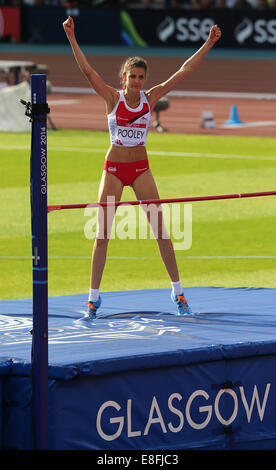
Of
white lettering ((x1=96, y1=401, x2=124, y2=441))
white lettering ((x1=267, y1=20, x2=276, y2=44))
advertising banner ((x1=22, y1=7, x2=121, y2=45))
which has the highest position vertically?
advertising banner ((x1=22, y1=7, x2=121, y2=45))

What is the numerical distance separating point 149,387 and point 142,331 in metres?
1.11

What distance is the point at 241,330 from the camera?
26.9ft

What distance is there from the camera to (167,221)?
16.8 meters

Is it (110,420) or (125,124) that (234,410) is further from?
(125,124)

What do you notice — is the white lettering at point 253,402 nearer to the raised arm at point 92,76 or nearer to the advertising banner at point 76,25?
the raised arm at point 92,76

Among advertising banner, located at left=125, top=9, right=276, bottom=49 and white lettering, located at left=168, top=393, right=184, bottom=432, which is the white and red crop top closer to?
white lettering, located at left=168, top=393, right=184, bottom=432

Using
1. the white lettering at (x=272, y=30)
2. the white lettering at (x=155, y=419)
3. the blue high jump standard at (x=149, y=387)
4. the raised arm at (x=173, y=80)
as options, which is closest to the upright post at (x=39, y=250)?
the blue high jump standard at (x=149, y=387)

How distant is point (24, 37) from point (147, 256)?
37.9 meters

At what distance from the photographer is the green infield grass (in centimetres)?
1313

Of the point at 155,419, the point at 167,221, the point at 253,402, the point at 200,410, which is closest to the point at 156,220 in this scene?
the point at 253,402

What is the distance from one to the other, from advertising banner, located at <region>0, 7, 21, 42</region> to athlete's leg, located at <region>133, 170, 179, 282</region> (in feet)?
134

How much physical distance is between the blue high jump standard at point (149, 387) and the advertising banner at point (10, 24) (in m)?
41.9

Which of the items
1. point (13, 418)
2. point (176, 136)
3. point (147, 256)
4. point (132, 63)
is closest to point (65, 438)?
point (13, 418)

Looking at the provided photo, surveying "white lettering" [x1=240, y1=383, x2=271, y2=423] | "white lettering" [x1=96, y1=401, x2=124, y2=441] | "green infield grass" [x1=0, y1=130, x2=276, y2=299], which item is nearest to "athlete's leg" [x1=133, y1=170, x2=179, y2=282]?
"white lettering" [x1=240, y1=383, x2=271, y2=423]
